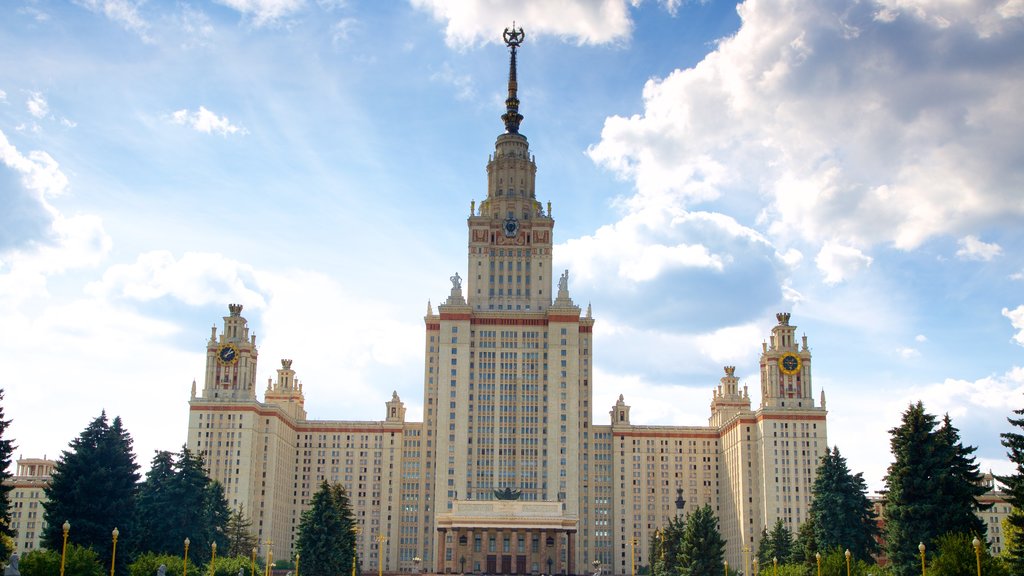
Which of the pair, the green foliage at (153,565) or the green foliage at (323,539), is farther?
the green foliage at (323,539)

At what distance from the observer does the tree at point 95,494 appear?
9906cm

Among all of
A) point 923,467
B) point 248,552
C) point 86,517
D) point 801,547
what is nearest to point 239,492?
point 248,552

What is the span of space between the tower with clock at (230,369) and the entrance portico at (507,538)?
1592 inches

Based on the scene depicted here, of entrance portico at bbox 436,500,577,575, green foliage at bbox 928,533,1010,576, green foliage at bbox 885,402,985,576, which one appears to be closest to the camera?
green foliage at bbox 928,533,1010,576

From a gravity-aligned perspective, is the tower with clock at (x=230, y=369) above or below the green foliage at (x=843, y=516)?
above

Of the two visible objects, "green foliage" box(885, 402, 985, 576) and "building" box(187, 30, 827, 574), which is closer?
"green foliage" box(885, 402, 985, 576)

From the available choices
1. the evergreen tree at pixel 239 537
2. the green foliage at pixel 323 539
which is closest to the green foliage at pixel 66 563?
the green foliage at pixel 323 539

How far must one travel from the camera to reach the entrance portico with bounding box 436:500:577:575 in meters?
179

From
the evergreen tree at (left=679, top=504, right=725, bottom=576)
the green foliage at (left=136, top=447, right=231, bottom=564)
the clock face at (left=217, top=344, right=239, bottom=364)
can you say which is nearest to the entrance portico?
the clock face at (left=217, top=344, right=239, bottom=364)

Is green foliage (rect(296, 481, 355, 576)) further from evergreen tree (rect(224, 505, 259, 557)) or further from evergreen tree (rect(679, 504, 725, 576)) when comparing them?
evergreen tree (rect(679, 504, 725, 576))

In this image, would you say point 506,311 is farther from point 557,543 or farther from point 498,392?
point 557,543

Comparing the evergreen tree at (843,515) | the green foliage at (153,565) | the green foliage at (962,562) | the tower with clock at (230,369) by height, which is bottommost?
the green foliage at (153,565)

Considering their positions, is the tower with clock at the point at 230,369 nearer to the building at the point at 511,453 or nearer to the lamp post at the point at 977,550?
the building at the point at 511,453

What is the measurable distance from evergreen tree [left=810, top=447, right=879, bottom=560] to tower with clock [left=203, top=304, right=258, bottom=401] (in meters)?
103
